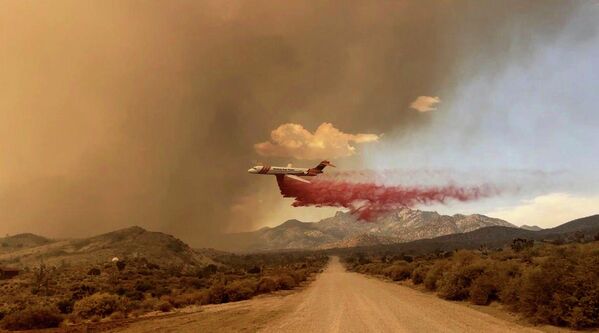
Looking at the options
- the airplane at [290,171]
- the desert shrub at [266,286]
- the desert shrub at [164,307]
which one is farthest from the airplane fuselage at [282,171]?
the desert shrub at [164,307]

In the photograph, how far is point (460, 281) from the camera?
28797 millimetres

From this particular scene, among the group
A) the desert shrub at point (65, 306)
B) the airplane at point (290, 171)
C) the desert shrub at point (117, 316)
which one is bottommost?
the desert shrub at point (117, 316)

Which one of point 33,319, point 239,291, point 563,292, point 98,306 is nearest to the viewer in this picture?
point 563,292

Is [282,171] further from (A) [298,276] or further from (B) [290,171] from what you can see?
(A) [298,276]

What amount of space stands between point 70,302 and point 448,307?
1045 inches

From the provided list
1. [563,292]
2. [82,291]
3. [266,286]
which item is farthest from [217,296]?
[563,292]

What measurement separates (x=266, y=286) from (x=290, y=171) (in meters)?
13.3

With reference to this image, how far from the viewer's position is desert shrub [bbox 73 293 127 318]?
87.4ft

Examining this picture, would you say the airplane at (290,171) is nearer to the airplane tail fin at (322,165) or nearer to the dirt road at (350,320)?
the airplane tail fin at (322,165)

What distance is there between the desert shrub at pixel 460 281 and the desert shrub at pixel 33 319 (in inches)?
969

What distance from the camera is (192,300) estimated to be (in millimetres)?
33125

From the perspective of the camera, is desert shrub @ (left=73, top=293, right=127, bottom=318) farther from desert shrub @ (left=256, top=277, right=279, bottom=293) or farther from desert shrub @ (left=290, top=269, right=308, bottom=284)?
desert shrub @ (left=290, top=269, right=308, bottom=284)

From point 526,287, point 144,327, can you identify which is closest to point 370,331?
point 526,287

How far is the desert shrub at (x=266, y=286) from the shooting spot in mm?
40719
